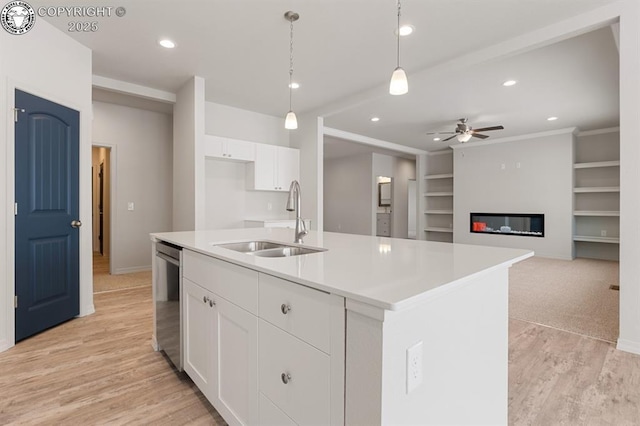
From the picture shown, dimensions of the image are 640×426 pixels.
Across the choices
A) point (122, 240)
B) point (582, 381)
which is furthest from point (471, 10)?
point (122, 240)

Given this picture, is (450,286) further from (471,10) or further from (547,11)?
(547,11)

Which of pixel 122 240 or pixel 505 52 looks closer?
pixel 505 52

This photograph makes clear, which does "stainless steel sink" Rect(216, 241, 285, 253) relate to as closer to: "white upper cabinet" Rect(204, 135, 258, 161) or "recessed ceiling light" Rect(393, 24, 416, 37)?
"recessed ceiling light" Rect(393, 24, 416, 37)

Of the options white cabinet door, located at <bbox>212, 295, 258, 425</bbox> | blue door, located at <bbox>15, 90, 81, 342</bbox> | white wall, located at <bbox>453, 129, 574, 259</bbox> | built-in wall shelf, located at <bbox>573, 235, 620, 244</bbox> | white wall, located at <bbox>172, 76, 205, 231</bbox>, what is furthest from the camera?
white wall, located at <bbox>453, 129, 574, 259</bbox>

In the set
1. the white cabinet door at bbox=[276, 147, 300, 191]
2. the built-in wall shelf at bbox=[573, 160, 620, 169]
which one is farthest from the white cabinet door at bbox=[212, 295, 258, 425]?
the built-in wall shelf at bbox=[573, 160, 620, 169]

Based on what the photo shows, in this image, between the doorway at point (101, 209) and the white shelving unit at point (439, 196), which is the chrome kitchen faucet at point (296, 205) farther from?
the white shelving unit at point (439, 196)

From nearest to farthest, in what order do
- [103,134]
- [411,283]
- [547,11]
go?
[411,283], [547,11], [103,134]

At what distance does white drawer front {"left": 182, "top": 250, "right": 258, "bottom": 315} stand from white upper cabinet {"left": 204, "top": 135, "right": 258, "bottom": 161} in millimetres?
2984

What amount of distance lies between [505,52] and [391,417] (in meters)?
3.46

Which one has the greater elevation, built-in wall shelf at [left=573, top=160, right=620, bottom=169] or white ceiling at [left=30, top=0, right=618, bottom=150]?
white ceiling at [left=30, top=0, right=618, bottom=150]

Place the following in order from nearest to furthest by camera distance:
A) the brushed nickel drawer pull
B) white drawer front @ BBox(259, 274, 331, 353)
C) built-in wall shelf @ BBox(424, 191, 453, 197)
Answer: white drawer front @ BBox(259, 274, 331, 353)
the brushed nickel drawer pull
built-in wall shelf @ BBox(424, 191, 453, 197)

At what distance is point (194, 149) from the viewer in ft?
13.1

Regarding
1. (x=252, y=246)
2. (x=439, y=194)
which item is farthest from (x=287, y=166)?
(x=439, y=194)

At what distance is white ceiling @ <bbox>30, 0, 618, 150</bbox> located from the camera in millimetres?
2629
